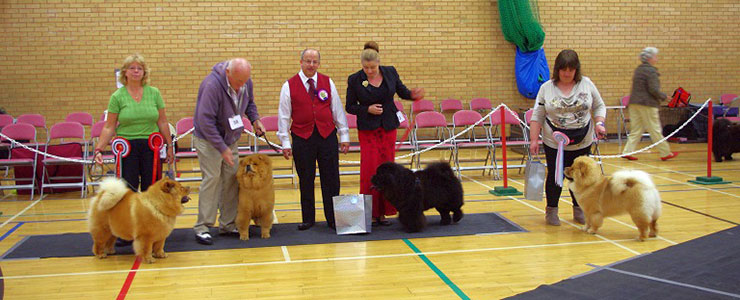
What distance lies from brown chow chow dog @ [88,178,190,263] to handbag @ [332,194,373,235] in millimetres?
1313

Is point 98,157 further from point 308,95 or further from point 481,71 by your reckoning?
point 481,71

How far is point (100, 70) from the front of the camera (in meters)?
10.6

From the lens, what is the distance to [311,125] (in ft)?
16.5

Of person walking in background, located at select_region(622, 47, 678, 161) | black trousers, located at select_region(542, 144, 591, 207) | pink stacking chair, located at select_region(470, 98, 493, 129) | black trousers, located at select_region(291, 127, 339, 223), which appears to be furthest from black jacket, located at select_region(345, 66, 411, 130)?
pink stacking chair, located at select_region(470, 98, 493, 129)

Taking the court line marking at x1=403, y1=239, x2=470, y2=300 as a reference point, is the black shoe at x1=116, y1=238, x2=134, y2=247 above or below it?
above

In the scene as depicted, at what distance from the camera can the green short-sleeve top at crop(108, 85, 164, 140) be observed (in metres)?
4.53

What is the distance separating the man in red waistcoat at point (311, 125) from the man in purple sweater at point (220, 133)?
0.32 m

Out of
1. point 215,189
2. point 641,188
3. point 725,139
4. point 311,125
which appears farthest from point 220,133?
point 725,139

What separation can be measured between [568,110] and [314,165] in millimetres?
2207

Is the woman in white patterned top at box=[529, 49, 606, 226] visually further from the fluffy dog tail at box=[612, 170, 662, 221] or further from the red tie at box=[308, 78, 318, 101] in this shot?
the red tie at box=[308, 78, 318, 101]

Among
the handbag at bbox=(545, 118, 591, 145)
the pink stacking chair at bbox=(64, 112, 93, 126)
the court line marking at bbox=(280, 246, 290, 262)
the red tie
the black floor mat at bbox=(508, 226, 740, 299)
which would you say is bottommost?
the court line marking at bbox=(280, 246, 290, 262)

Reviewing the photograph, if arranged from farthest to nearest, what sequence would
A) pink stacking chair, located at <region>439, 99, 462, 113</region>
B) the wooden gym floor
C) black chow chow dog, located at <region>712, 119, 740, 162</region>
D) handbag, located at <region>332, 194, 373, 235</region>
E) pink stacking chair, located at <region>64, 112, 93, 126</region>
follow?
pink stacking chair, located at <region>439, 99, 462, 113</region>, pink stacking chair, located at <region>64, 112, 93, 126</region>, black chow chow dog, located at <region>712, 119, 740, 162</region>, handbag, located at <region>332, 194, 373, 235</region>, the wooden gym floor

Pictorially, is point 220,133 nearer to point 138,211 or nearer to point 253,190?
point 253,190

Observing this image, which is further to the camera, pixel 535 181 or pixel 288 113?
pixel 535 181
